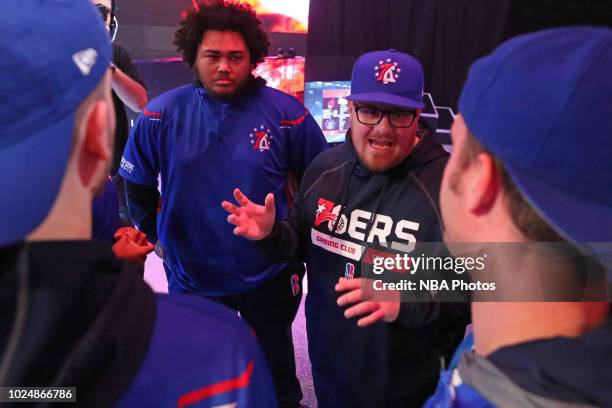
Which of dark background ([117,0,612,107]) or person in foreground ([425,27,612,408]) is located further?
dark background ([117,0,612,107])

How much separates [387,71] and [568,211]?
1.04 metres

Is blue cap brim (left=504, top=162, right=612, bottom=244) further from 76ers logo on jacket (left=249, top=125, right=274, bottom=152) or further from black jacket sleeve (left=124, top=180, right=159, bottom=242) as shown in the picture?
black jacket sleeve (left=124, top=180, right=159, bottom=242)

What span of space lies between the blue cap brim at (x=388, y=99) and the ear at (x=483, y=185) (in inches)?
32.9

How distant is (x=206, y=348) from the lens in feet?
1.90

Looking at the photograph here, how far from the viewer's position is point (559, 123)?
1.83ft

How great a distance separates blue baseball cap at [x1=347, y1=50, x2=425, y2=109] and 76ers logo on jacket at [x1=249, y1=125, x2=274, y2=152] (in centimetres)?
43

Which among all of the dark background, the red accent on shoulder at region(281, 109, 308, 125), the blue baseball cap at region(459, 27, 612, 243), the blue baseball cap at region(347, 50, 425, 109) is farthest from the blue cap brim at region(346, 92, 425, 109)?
the dark background

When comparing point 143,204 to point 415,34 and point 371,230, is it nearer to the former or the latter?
point 371,230

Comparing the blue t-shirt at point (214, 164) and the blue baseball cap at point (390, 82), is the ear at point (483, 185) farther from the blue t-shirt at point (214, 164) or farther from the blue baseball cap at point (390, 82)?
the blue t-shirt at point (214, 164)

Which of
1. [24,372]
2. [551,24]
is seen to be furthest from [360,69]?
[551,24]

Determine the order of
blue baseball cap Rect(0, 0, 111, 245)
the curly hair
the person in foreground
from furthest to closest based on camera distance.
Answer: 1. the curly hair
2. the person in foreground
3. blue baseball cap Rect(0, 0, 111, 245)

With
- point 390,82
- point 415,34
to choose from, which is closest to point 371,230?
point 390,82

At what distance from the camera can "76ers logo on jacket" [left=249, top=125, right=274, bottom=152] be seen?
1805 mm

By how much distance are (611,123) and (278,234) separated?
1.07 m
